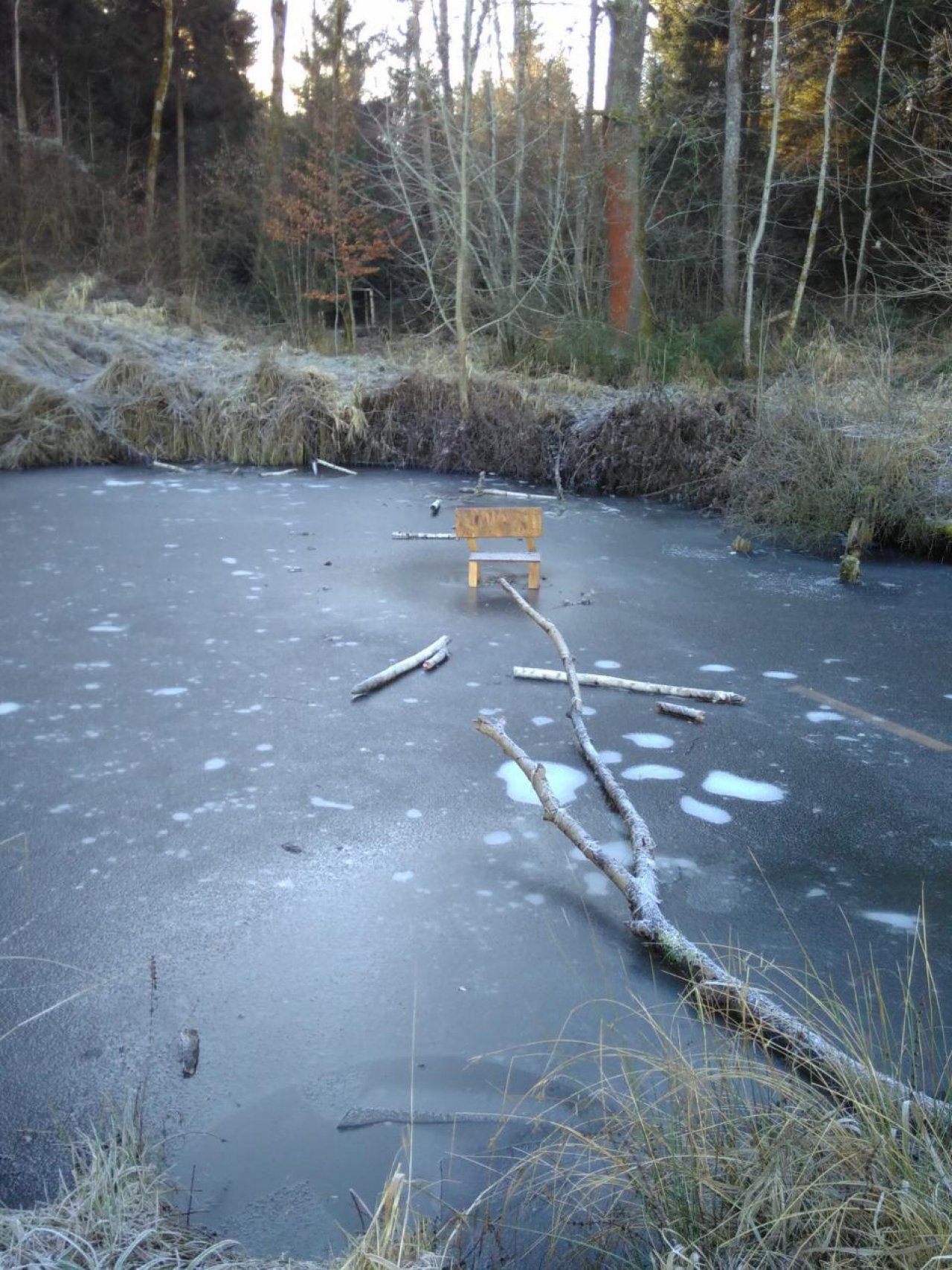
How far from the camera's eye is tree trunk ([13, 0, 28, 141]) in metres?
22.5

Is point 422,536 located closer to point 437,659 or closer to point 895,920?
point 437,659

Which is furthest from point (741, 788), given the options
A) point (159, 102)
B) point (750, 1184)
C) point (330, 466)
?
point (159, 102)

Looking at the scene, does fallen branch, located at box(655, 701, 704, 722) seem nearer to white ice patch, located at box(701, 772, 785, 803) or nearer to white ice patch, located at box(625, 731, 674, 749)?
white ice patch, located at box(625, 731, 674, 749)

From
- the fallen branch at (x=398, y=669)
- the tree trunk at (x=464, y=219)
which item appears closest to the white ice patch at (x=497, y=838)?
the fallen branch at (x=398, y=669)

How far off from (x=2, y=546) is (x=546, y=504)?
5.42m

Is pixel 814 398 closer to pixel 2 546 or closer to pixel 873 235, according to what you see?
pixel 2 546

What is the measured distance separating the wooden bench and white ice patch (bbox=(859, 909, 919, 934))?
4.67 meters

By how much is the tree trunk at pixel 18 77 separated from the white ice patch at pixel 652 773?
21.7 metres

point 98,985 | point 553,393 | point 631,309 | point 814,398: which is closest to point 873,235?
point 631,309

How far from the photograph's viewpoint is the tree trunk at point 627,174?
17.4 m

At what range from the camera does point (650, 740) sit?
17.4 ft

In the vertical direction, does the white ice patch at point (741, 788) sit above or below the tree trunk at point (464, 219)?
below

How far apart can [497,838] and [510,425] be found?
400 inches

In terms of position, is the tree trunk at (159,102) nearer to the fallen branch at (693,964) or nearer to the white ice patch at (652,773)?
the white ice patch at (652,773)
